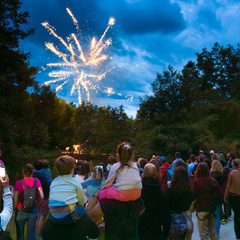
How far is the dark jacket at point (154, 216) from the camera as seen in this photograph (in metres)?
3.54

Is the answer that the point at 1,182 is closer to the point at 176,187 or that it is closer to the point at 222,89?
the point at 176,187

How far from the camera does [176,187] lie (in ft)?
13.1

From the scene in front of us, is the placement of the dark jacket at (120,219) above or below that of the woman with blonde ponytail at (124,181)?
below

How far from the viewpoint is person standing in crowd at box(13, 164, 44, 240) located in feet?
14.3

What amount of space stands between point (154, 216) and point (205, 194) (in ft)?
4.93

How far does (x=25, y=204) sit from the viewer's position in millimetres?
4355

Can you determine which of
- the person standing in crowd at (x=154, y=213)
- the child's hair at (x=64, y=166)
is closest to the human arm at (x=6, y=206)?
the child's hair at (x=64, y=166)

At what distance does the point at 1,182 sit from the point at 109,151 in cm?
5068

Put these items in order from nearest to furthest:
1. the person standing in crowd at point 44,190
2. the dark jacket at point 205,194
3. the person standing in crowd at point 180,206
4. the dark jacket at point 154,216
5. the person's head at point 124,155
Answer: the person's head at point 124,155 → the dark jacket at point 154,216 → the person standing in crowd at point 180,206 → the dark jacket at point 205,194 → the person standing in crowd at point 44,190

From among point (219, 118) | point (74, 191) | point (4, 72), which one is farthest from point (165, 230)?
point (219, 118)

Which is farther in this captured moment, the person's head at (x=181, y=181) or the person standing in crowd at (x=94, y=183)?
the person standing in crowd at (x=94, y=183)

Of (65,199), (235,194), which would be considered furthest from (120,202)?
(235,194)

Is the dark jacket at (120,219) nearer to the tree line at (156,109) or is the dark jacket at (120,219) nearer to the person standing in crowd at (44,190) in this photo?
the person standing in crowd at (44,190)

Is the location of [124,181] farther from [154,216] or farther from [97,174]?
[97,174]
